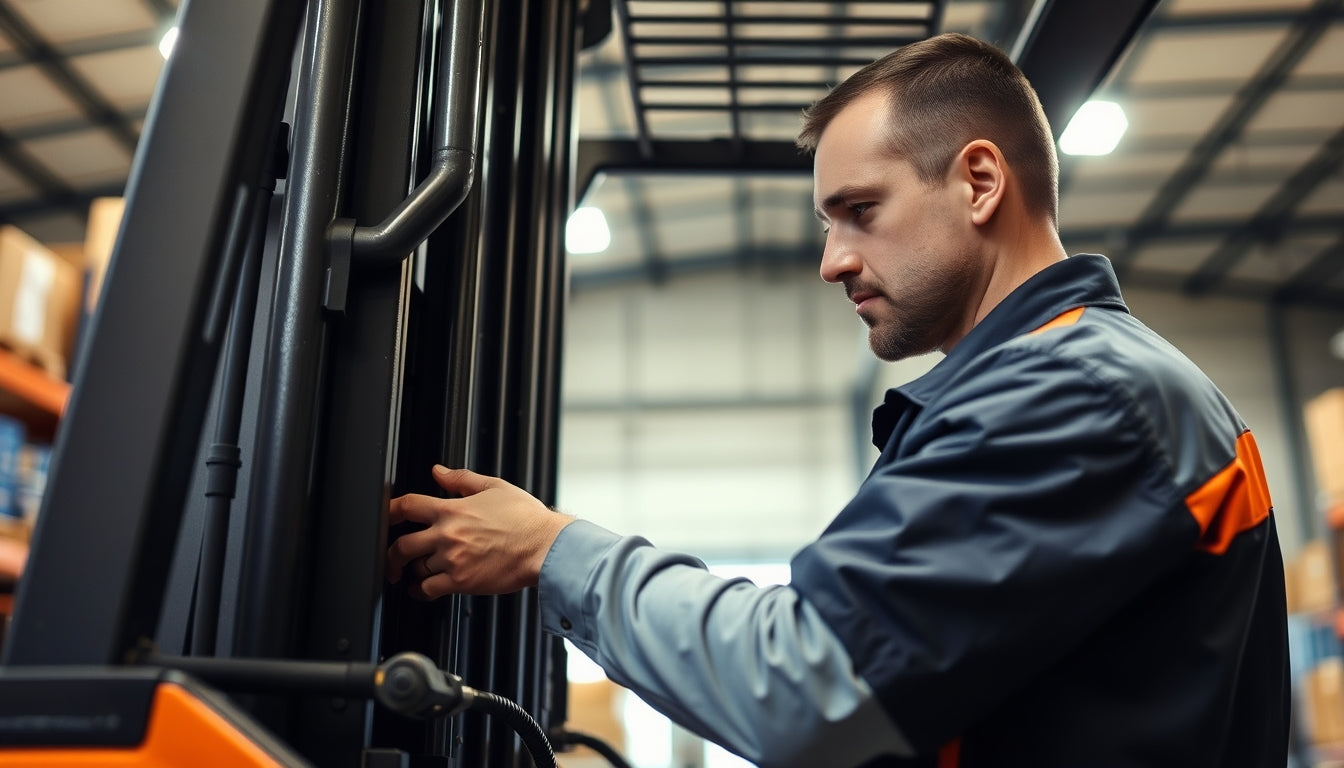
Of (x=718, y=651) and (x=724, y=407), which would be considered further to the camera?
(x=724, y=407)

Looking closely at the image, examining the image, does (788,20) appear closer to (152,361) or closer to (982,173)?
(982,173)

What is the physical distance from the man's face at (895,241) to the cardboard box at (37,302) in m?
3.00

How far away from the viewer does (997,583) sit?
1.24 meters

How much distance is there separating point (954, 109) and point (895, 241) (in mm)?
246

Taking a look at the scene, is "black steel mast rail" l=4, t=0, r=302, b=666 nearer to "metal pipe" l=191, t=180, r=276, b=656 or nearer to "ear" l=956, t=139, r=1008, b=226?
"metal pipe" l=191, t=180, r=276, b=656

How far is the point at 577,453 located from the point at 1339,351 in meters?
8.11

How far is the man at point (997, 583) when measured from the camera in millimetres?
1249

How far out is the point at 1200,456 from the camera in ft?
4.43

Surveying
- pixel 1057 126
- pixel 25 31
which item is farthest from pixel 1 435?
pixel 25 31

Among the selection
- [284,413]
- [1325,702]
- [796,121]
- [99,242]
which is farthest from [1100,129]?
[284,413]

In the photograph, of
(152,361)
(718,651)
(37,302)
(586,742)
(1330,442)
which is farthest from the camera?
(1330,442)

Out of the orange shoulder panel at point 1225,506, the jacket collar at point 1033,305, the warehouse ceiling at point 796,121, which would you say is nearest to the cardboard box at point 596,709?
the warehouse ceiling at point 796,121

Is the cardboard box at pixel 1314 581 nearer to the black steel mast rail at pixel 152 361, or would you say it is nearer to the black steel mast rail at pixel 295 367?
the black steel mast rail at pixel 295 367

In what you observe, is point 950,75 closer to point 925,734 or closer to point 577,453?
point 925,734
